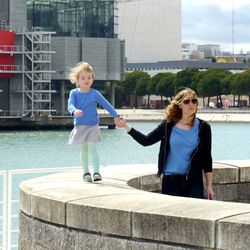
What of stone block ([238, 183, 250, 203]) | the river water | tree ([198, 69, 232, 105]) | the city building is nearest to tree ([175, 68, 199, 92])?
tree ([198, 69, 232, 105])

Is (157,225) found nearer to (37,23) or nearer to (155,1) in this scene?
(37,23)

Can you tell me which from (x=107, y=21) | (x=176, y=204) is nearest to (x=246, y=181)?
(x=176, y=204)

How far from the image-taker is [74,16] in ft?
356

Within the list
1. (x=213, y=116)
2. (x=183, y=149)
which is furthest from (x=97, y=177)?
(x=213, y=116)

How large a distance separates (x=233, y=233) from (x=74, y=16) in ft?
341

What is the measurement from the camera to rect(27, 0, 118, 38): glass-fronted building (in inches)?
4250

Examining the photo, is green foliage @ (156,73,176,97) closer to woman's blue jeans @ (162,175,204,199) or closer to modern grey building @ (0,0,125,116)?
modern grey building @ (0,0,125,116)

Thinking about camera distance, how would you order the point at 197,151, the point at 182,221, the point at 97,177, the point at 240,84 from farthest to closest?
the point at 240,84 < the point at 97,177 < the point at 197,151 < the point at 182,221

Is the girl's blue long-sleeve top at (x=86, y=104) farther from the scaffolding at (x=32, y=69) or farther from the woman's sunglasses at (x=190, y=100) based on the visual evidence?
the scaffolding at (x=32, y=69)

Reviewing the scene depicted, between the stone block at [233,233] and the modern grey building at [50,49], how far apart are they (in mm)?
93748

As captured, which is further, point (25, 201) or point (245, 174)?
point (245, 174)

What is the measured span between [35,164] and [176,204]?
4418 cm

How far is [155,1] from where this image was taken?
18788 cm

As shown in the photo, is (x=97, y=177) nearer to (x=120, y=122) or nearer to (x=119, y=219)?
(x=120, y=122)
